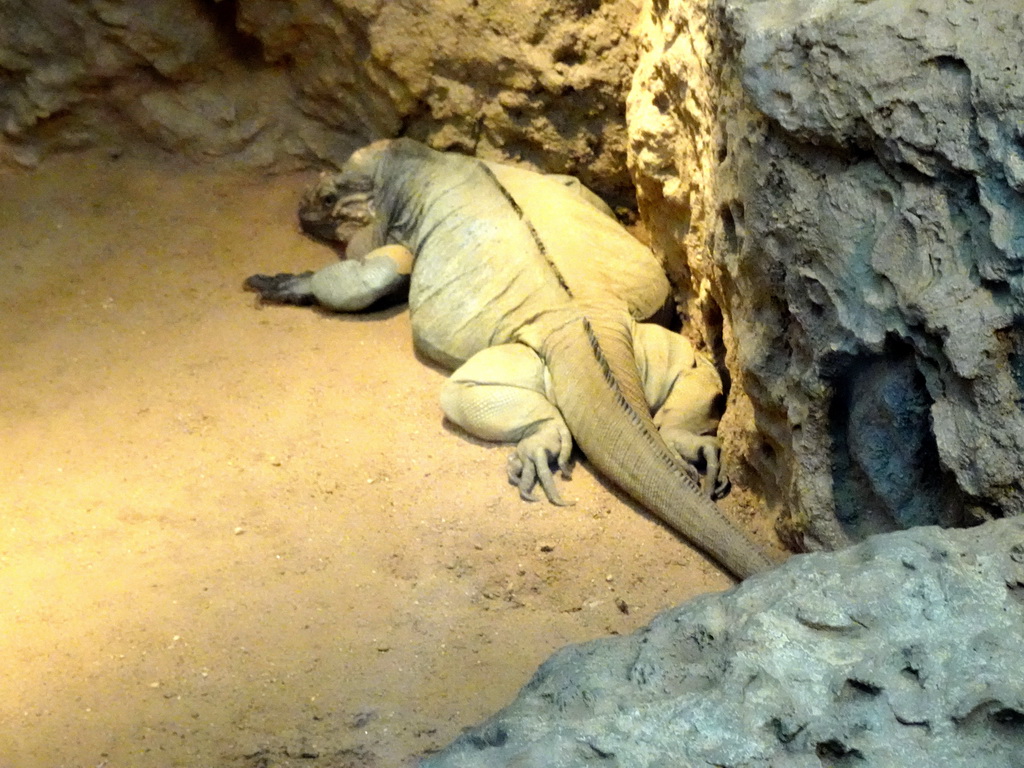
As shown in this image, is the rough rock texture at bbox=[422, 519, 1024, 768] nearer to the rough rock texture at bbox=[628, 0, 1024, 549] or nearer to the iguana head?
the rough rock texture at bbox=[628, 0, 1024, 549]

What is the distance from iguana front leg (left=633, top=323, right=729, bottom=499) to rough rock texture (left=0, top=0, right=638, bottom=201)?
1.52 m

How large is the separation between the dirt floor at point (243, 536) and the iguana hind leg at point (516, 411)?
3.4 inches

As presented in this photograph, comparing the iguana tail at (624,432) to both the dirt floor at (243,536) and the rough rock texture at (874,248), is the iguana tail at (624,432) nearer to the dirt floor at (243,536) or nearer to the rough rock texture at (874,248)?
the dirt floor at (243,536)

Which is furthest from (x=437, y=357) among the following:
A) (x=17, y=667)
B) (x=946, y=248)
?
(x=946, y=248)

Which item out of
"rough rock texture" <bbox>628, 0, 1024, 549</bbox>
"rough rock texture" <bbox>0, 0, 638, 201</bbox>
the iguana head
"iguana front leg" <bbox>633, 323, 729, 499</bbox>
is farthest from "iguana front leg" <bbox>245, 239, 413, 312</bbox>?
Result: "rough rock texture" <bbox>628, 0, 1024, 549</bbox>

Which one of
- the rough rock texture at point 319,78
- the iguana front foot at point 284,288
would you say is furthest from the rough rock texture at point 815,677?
the rough rock texture at point 319,78

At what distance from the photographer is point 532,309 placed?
5.27 meters

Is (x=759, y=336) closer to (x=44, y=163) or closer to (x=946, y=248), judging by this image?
(x=946, y=248)

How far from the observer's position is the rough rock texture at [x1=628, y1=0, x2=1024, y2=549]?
2887 mm

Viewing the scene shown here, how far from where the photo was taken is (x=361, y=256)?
640cm

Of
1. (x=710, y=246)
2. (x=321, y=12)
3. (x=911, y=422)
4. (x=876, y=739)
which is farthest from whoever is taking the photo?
(x=321, y=12)

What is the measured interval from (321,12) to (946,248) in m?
4.40

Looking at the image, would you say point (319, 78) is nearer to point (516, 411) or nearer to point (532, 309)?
point (532, 309)

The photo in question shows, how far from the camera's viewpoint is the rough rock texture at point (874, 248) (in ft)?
9.47
